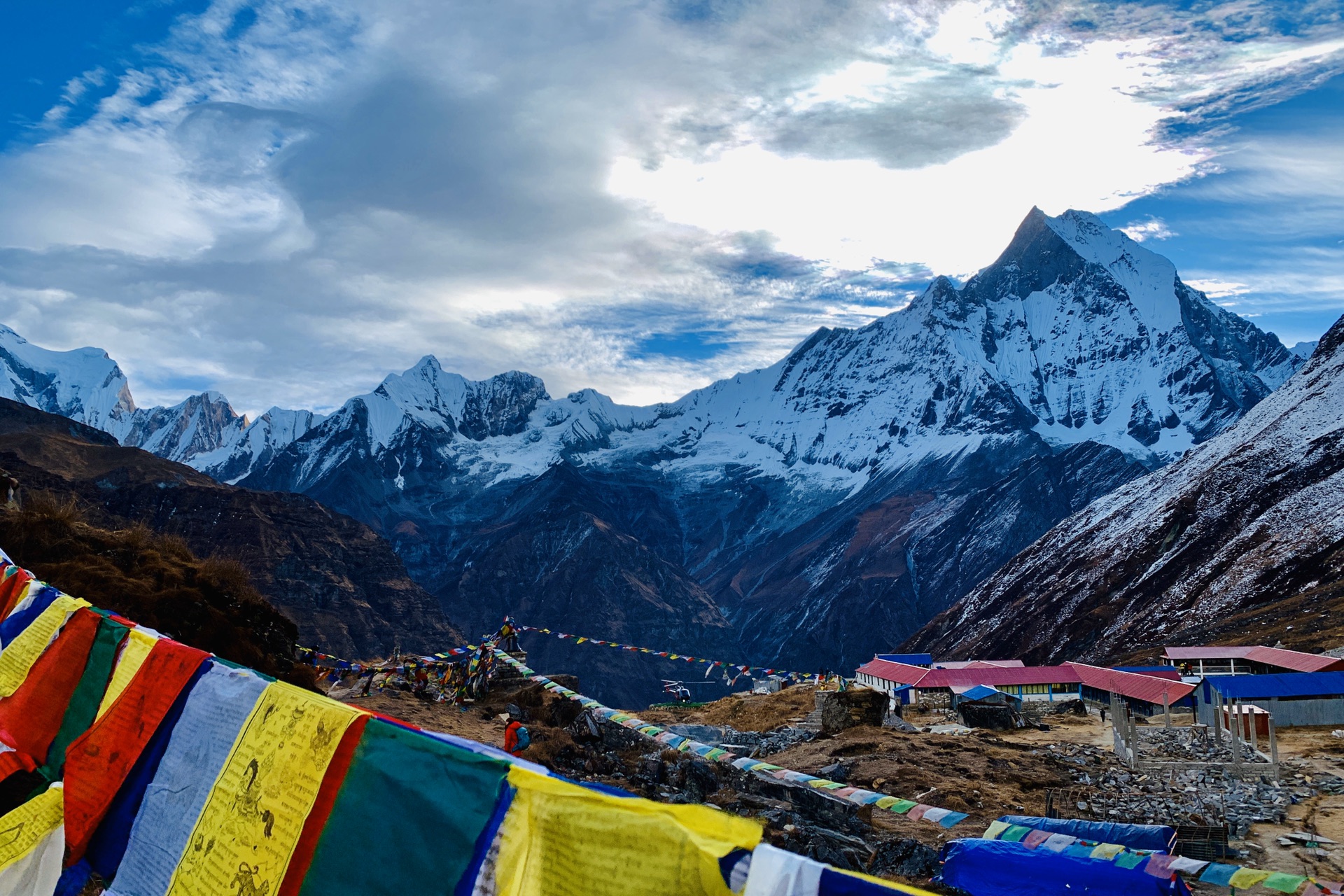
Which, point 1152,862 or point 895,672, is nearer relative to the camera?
point 1152,862

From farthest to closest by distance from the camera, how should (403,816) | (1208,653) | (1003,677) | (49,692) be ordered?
(1003,677), (1208,653), (49,692), (403,816)

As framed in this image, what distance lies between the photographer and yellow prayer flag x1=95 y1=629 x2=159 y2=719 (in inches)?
249

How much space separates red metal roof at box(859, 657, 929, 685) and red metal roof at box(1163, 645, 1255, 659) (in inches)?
503

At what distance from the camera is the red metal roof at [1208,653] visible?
137 feet

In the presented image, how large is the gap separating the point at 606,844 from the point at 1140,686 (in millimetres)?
35439

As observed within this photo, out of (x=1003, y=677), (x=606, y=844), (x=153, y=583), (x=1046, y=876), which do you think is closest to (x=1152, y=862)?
(x=1046, y=876)

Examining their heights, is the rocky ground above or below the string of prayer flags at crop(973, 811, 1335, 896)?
below

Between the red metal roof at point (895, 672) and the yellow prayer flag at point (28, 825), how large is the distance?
4812 centimetres

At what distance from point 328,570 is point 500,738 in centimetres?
11008

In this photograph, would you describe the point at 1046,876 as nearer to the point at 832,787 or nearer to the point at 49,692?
the point at 832,787

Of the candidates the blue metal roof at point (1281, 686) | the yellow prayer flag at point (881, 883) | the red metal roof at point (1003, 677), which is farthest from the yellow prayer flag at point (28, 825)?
the red metal roof at point (1003, 677)

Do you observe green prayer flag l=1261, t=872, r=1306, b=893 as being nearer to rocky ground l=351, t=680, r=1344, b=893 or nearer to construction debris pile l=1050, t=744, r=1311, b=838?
rocky ground l=351, t=680, r=1344, b=893

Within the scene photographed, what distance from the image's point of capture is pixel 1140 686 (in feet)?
108

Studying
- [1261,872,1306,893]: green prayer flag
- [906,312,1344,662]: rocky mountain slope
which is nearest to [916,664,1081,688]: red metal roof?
[906,312,1344,662]: rocky mountain slope
